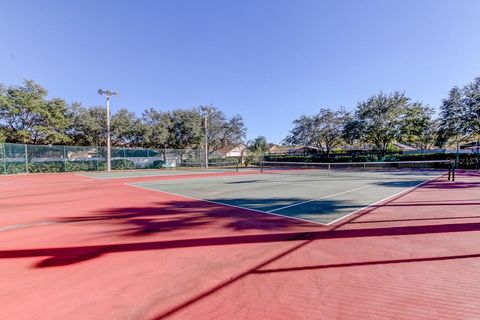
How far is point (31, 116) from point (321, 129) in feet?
128

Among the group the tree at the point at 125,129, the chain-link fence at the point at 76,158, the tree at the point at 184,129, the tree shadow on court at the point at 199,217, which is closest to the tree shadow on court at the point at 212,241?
the tree shadow on court at the point at 199,217

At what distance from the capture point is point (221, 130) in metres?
49.0

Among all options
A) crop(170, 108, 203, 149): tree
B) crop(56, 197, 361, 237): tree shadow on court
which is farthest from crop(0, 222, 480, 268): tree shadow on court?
crop(170, 108, 203, 149): tree

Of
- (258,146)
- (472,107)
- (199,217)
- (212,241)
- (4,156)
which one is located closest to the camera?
(212,241)

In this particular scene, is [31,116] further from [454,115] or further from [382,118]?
[454,115]

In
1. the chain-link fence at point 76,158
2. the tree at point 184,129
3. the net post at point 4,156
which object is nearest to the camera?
the net post at point 4,156

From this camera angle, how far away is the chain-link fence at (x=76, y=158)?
25891 mm

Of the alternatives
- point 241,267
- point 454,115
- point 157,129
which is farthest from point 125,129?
point 454,115

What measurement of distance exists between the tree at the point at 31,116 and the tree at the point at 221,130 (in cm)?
2248

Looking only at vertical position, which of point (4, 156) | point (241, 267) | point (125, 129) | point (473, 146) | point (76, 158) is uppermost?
point (125, 129)

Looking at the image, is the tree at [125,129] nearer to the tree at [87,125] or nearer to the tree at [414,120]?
the tree at [87,125]

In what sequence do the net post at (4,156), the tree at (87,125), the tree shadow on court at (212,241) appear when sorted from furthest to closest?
the tree at (87,125) → the net post at (4,156) → the tree shadow on court at (212,241)

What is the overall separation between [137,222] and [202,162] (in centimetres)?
3335

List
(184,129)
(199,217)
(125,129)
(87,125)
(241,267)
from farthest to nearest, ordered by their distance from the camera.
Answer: (184,129), (125,129), (87,125), (199,217), (241,267)
